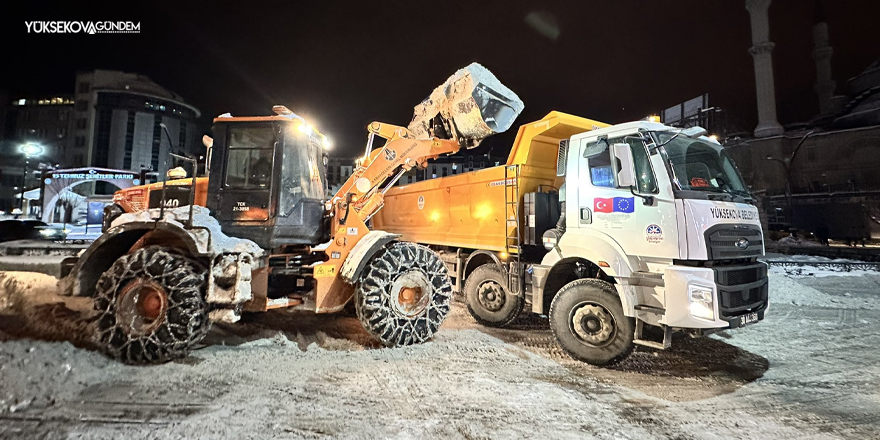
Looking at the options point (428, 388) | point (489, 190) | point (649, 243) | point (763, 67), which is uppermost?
point (763, 67)

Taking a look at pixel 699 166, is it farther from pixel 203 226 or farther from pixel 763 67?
pixel 763 67

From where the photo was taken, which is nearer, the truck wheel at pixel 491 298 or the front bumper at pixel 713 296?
the front bumper at pixel 713 296

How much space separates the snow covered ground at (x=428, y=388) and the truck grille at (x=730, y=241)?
148cm

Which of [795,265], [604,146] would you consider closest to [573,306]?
[604,146]

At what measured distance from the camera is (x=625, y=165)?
454 centimetres

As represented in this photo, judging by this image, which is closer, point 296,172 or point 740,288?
point 740,288

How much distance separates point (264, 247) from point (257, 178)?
918mm

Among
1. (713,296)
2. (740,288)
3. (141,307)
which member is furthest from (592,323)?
(141,307)

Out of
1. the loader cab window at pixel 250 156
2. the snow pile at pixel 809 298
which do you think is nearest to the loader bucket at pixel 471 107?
the loader cab window at pixel 250 156

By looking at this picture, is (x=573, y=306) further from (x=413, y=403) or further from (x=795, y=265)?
(x=795, y=265)

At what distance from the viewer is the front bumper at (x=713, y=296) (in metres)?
4.03

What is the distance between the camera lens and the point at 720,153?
5.19m

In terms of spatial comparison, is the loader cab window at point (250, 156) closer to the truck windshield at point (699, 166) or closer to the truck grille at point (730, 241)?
the truck windshield at point (699, 166)

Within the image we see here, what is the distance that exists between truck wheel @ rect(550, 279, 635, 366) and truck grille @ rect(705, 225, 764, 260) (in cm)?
115
